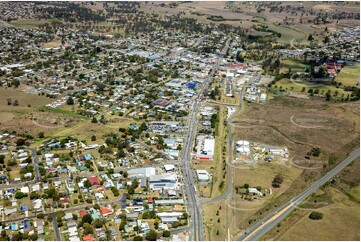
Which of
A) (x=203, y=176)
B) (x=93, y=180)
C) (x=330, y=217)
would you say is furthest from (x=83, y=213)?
(x=330, y=217)

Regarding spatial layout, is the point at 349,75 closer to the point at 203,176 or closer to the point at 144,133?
the point at 144,133

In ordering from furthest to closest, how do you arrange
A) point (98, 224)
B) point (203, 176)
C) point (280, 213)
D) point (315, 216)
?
point (203, 176) → point (280, 213) → point (315, 216) → point (98, 224)

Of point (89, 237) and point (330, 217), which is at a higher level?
point (330, 217)

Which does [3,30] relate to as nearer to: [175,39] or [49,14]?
[49,14]

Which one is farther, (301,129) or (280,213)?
(301,129)

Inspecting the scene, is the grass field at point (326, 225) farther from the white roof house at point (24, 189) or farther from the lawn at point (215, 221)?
the white roof house at point (24, 189)

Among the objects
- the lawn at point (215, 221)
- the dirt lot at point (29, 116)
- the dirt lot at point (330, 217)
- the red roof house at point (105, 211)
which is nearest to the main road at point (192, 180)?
the lawn at point (215, 221)
